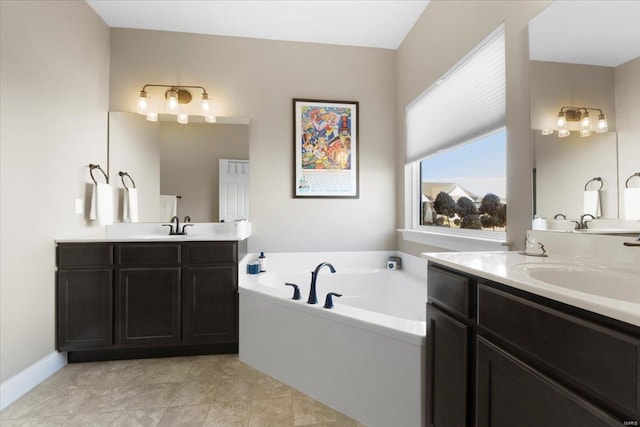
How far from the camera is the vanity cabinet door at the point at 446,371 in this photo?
1079mm

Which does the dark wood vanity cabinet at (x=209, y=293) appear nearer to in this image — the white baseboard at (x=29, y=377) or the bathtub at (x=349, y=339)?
the bathtub at (x=349, y=339)

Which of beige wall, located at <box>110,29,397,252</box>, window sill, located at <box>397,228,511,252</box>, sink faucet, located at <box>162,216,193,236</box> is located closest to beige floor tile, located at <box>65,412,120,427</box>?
sink faucet, located at <box>162,216,193,236</box>

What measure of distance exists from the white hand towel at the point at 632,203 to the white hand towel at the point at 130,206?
3.24m

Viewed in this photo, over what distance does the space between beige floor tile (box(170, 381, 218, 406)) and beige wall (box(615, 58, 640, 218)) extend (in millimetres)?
2204

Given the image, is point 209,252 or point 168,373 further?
point 209,252

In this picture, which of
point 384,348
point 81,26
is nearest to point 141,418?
point 384,348

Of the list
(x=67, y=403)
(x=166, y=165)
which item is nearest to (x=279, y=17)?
(x=166, y=165)

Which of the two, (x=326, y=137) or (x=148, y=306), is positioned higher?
(x=326, y=137)

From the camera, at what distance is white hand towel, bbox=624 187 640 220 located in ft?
3.38

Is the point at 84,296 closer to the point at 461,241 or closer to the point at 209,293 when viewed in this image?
the point at 209,293

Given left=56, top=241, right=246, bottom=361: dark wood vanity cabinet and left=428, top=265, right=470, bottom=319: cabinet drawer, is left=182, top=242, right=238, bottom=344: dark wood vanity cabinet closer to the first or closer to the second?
left=56, top=241, right=246, bottom=361: dark wood vanity cabinet

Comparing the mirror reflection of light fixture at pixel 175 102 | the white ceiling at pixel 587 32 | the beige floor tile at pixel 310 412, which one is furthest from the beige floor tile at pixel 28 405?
the white ceiling at pixel 587 32

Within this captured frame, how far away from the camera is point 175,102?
273cm

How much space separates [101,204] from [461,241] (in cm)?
275
